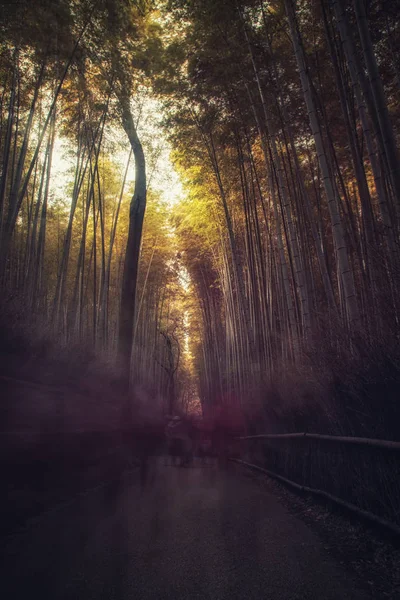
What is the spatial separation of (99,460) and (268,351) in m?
3.05

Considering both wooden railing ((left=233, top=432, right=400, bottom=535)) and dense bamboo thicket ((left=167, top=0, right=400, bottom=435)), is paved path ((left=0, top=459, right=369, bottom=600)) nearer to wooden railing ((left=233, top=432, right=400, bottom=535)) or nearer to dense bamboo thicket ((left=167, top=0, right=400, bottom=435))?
wooden railing ((left=233, top=432, right=400, bottom=535))

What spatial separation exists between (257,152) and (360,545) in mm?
5938

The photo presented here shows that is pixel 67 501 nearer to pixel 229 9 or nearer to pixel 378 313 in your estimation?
pixel 378 313

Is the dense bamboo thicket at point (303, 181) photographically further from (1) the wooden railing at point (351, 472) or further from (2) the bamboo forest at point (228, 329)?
(1) the wooden railing at point (351, 472)

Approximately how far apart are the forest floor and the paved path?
0.07 meters

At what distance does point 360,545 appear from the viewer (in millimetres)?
1595

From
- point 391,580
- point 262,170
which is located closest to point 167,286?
point 262,170

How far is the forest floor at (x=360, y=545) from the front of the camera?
50.0 inches

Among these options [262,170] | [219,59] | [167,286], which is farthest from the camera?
[167,286]

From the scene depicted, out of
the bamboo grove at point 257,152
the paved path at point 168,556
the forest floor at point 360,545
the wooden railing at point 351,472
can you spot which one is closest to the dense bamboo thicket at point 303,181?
the bamboo grove at point 257,152

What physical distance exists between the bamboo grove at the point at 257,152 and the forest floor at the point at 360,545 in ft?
1.66

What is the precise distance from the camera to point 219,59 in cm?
467

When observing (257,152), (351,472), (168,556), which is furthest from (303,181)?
(168,556)

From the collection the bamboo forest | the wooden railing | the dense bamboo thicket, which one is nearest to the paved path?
the bamboo forest
